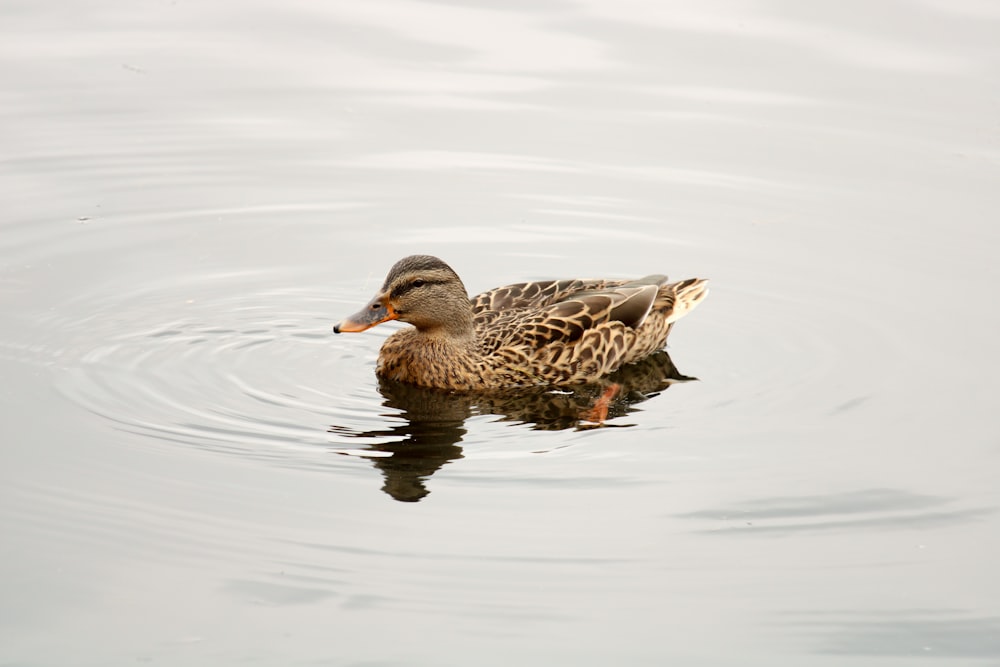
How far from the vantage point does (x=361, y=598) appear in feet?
24.4

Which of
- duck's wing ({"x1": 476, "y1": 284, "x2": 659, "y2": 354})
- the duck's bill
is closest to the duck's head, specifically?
the duck's bill

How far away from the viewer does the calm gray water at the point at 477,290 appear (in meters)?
7.48

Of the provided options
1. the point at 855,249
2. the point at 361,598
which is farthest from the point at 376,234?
the point at 361,598

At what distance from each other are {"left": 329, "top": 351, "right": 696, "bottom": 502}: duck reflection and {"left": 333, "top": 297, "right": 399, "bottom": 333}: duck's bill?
0.46 m

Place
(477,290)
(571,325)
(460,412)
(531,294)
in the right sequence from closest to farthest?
1. (460,412)
2. (571,325)
3. (531,294)
4. (477,290)

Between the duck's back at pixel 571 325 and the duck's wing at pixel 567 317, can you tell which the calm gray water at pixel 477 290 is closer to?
the duck's back at pixel 571 325

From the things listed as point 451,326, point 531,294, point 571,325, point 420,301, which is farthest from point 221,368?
point 571,325

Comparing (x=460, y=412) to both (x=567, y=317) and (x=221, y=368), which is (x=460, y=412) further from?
(x=221, y=368)

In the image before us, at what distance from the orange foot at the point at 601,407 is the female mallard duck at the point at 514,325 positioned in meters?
0.29

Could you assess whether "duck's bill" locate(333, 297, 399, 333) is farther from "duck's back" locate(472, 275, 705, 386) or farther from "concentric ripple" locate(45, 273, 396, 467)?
"duck's back" locate(472, 275, 705, 386)

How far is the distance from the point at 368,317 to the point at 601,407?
174 cm

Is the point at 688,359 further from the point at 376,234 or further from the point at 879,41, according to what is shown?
the point at 879,41

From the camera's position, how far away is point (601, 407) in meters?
10.6

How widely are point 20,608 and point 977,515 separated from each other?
5169 mm
